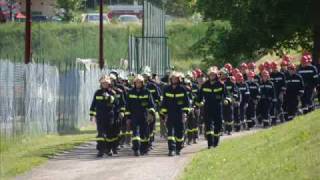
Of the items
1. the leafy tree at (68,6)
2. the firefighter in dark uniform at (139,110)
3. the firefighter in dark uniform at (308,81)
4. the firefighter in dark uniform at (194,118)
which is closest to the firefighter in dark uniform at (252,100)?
the firefighter in dark uniform at (308,81)

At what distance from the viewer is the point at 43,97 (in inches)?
1220

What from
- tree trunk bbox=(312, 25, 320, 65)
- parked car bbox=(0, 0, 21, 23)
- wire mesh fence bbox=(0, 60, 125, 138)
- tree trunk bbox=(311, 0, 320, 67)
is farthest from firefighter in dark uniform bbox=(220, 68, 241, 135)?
parked car bbox=(0, 0, 21, 23)

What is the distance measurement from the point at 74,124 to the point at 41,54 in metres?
22.3

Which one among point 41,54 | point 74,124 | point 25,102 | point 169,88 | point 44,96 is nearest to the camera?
point 169,88

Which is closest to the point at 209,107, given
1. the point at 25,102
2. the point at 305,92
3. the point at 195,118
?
the point at 195,118

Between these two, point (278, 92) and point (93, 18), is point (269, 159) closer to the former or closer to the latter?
point (278, 92)

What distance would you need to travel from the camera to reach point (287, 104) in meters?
33.0

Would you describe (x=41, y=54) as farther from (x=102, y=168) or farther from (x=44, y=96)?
(x=102, y=168)

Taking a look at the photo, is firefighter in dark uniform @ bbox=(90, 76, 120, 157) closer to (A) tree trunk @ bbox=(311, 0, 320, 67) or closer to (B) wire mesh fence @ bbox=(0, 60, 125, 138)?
(B) wire mesh fence @ bbox=(0, 60, 125, 138)

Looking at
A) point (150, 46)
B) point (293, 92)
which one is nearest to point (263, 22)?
point (150, 46)

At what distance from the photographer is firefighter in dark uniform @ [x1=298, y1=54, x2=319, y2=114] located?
107ft

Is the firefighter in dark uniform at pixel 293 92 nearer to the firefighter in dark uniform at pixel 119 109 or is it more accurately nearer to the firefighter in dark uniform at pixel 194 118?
the firefighter in dark uniform at pixel 194 118

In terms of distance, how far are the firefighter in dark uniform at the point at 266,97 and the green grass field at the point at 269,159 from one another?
971 centimetres

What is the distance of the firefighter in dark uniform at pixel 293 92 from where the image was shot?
32094mm
